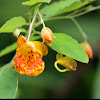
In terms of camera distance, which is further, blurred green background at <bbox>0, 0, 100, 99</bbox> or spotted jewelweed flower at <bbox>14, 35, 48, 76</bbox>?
blurred green background at <bbox>0, 0, 100, 99</bbox>

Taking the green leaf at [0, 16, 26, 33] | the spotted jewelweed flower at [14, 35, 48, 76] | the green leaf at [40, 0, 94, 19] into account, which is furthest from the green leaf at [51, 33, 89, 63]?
the green leaf at [40, 0, 94, 19]

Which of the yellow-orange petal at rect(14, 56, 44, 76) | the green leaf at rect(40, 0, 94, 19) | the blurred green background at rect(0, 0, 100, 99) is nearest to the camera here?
the yellow-orange petal at rect(14, 56, 44, 76)

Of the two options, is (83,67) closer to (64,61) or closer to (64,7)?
(64,7)

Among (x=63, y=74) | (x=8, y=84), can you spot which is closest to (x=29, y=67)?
(x=8, y=84)

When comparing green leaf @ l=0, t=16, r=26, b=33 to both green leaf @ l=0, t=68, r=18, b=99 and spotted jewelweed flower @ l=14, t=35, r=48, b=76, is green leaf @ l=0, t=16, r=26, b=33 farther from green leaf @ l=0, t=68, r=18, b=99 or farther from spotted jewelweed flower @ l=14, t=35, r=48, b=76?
green leaf @ l=0, t=68, r=18, b=99


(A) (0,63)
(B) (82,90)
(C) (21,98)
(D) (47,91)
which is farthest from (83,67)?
(A) (0,63)

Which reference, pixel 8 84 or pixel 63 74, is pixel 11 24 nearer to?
pixel 8 84
